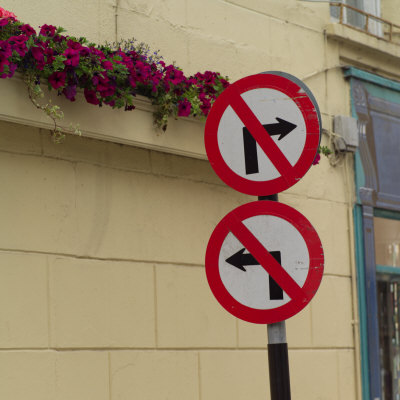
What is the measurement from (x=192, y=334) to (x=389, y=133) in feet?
10.2

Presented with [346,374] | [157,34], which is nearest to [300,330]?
[346,374]

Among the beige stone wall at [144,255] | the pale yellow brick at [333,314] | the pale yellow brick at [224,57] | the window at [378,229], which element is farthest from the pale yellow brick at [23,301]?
the window at [378,229]

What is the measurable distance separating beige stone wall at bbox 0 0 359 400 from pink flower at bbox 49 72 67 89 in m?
0.37

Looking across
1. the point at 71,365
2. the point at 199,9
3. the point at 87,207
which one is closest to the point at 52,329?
the point at 71,365

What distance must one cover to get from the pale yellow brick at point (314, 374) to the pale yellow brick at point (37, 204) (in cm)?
226

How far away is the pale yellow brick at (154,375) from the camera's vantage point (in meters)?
5.68

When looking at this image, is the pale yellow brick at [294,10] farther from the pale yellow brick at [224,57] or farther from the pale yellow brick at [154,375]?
the pale yellow brick at [154,375]

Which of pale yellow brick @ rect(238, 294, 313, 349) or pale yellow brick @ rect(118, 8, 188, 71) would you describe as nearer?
pale yellow brick @ rect(118, 8, 188, 71)

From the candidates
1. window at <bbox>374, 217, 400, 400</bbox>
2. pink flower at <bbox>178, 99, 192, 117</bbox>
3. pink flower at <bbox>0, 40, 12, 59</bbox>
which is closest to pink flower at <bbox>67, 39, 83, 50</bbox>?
pink flower at <bbox>0, 40, 12, 59</bbox>

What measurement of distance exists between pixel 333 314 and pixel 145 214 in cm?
215

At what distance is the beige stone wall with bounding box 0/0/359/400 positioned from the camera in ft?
17.3

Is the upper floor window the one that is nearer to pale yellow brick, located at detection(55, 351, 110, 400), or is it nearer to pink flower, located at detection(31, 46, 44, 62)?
pink flower, located at detection(31, 46, 44, 62)

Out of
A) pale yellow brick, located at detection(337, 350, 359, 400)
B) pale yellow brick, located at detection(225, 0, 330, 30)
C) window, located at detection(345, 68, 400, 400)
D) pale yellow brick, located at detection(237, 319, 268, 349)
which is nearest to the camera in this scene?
pale yellow brick, located at detection(237, 319, 268, 349)

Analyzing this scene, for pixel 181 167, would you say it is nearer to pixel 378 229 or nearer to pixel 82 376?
pixel 82 376
